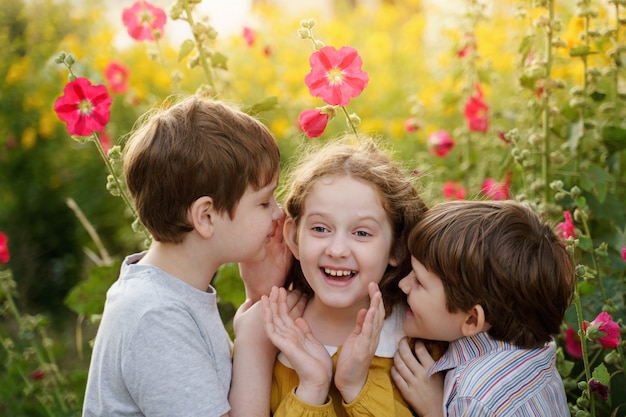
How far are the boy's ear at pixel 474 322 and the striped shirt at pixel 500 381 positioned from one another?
0.02 m

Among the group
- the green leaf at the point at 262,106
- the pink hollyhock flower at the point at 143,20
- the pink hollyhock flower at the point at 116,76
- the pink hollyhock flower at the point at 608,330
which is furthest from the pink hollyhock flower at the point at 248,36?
the pink hollyhock flower at the point at 608,330

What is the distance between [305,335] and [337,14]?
5.88 m

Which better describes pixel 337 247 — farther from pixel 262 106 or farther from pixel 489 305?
pixel 262 106

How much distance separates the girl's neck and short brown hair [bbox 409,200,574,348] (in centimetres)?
27

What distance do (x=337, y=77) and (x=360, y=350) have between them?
69 cm

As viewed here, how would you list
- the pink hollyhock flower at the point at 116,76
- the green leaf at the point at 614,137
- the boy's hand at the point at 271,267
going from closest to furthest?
the boy's hand at the point at 271,267 < the green leaf at the point at 614,137 < the pink hollyhock flower at the point at 116,76

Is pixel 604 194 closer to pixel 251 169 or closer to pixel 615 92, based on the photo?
pixel 615 92

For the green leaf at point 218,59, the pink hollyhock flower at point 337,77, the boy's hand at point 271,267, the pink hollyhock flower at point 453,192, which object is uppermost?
the green leaf at point 218,59

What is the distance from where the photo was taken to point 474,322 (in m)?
1.87

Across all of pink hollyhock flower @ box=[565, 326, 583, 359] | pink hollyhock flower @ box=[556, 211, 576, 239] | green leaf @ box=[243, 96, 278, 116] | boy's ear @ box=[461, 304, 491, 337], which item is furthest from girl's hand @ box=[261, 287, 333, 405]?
pink hollyhock flower @ box=[565, 326, 583, 359]

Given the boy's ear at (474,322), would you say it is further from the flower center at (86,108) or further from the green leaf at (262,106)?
the flower center at (86,108)

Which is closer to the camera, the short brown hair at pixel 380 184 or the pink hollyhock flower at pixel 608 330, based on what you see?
the pink hollyhock flower at pixel 608 330

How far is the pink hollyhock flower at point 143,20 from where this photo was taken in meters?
2.43

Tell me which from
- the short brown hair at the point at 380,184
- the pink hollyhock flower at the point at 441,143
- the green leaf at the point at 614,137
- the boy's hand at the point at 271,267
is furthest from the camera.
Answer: the pink hollyhock flower at the point at 441,143
